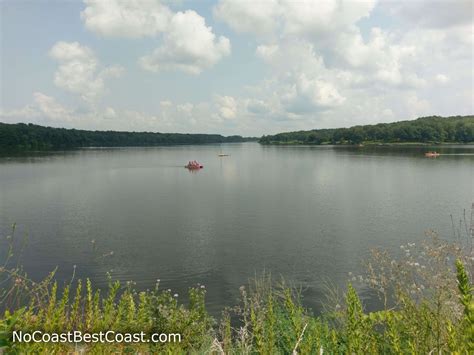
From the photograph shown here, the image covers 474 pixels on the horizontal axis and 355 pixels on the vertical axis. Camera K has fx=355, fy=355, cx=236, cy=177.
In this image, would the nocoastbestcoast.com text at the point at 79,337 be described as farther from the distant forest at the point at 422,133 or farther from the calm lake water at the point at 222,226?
the distant forest at the point at 422,133

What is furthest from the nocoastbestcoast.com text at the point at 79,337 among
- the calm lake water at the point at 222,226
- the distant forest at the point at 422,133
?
the distant forest at the point at 422,133

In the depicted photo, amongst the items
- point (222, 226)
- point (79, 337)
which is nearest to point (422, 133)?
point (222, 226)

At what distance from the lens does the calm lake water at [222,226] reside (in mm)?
15109

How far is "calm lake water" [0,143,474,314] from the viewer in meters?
15.1

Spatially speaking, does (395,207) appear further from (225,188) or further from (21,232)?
(21,232)

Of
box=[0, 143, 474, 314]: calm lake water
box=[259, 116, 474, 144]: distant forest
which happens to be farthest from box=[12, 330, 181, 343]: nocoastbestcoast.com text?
box=[259, 116, 474, 144]: distant forest

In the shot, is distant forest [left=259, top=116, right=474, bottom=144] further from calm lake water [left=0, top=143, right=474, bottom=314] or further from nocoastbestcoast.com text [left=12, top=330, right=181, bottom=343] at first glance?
nocoastbestcoast.com text [left=12, top=330, right=181, bottom=343]

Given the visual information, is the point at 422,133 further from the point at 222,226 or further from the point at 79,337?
the point at 79,337

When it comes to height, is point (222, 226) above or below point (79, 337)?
below

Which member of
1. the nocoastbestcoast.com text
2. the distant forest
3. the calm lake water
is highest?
the distant forest

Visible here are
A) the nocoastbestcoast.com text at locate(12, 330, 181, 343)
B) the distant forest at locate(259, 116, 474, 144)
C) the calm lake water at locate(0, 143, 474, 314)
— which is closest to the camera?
the nocoastbestcoast.com text at locate(12, 330, 181, 343)

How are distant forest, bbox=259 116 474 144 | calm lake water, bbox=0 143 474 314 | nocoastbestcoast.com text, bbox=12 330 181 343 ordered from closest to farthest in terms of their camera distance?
nocoastbestcoast.com text, bbox=12 330 181 343, calm lake water, bbox=0 143 474 314, distant forest, bbox=259 116 474 144

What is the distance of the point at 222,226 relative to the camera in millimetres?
22625

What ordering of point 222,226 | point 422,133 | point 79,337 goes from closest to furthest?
point 79,337 → point 222,226 → point 422,133
